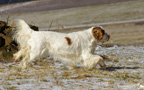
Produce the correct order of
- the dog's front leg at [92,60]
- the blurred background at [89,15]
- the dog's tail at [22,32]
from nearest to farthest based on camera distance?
the dog's front leg at [92,60]
the dog's tail at [22,32]
the blurred background at [89,15]

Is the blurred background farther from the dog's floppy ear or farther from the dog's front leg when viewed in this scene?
the dog's front leg

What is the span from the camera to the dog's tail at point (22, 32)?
658 cm

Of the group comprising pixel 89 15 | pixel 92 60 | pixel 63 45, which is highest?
pixel 89 15

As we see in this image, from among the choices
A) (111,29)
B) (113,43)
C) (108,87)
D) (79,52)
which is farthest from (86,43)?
(111,29)

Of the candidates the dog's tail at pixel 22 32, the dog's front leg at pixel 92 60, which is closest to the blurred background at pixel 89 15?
the dog's front leg at pixel 92 60

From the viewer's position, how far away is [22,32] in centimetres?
665

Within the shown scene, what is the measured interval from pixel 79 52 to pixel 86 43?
0.87 feet

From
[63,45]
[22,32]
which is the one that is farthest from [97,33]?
[22,32]

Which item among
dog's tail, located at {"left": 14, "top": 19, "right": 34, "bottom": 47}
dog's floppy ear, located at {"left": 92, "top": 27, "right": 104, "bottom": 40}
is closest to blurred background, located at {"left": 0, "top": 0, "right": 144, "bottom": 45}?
dog's floppy ear, located at {"left": 92, "top": 27, "right": 104, "bottom": 40}

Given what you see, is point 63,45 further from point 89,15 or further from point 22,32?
point 89,15

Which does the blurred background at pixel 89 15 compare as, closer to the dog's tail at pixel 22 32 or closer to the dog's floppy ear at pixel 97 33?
the dog's floppy ear at pixel 97 33

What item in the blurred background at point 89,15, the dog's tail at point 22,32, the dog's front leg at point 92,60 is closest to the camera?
the dog's front leg at point 92,60

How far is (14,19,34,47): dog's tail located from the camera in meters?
6.58

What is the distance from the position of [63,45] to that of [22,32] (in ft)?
3.29
